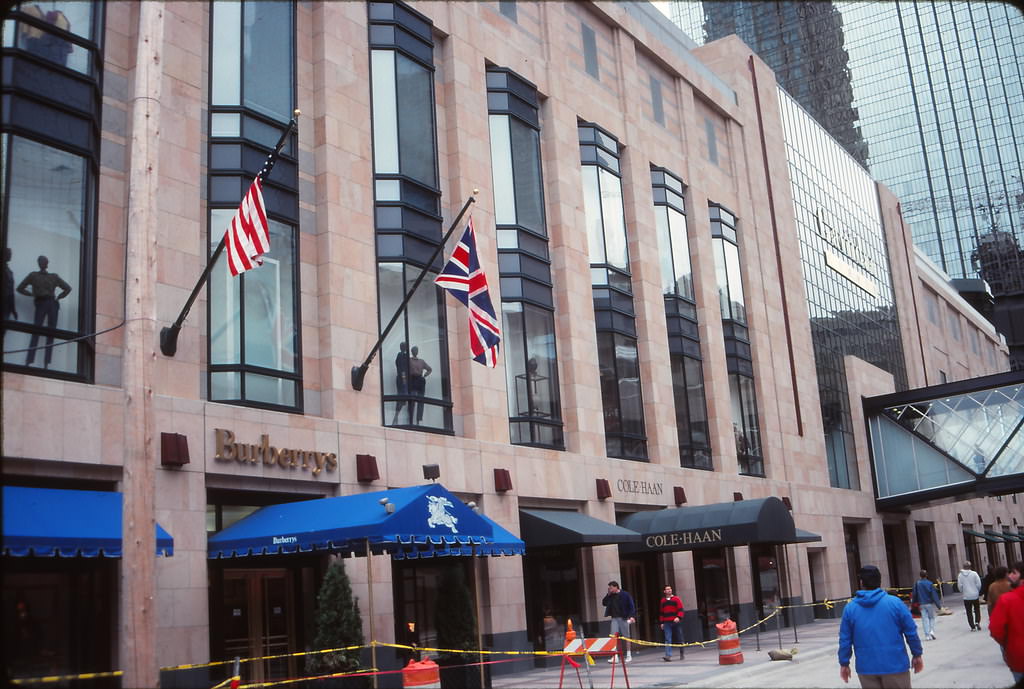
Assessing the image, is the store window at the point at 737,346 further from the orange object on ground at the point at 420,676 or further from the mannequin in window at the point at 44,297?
the mannequin in window at the point at 44,297

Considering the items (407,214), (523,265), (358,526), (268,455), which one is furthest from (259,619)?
(523,265)

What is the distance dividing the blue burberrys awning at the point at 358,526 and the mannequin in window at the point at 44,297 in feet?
14.3

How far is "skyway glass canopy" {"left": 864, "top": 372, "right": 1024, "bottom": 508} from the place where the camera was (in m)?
42.9

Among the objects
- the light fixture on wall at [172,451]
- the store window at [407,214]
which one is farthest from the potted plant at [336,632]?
the store window at [407,214]

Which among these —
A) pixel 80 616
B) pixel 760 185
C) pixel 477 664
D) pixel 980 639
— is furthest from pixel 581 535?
pixel 760 185

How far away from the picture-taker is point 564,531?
23422 millimetres

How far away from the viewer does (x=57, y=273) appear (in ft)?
52.1

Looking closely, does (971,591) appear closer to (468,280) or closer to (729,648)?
(729,648)

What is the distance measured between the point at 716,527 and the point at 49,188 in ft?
59.1

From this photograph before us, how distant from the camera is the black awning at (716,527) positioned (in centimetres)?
2609

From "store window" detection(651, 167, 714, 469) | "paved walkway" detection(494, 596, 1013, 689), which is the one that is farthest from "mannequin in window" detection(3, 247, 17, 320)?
"store window" detection(651, 167, 714, 469)

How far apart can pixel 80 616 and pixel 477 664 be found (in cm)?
672

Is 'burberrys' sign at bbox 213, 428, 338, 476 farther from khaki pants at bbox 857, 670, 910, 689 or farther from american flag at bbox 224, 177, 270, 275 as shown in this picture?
khaki pants at bbox 857, 670, 910, 689

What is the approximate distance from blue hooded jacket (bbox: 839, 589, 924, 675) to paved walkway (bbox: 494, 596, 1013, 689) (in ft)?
20.2
